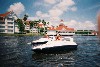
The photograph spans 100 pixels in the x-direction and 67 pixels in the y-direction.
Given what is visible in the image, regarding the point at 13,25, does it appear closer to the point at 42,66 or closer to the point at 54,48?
the point at 54,48

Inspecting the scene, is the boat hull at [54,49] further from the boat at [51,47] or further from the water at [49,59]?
the water at [49,59]

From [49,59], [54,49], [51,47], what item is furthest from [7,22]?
[49,59]

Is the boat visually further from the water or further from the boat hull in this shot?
the water

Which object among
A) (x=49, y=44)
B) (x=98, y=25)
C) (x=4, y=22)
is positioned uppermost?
(x=4, y=22)

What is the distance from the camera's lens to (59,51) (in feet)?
40.5

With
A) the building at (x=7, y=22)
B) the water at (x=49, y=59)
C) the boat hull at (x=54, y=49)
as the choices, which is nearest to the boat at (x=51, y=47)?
the boat hull at (x=54, y=49)

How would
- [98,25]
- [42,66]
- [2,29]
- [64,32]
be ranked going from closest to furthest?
Answer: [98,25] → [42,66] → [2,29] → [64,32]

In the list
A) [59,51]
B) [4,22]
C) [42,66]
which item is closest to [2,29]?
[4,22]

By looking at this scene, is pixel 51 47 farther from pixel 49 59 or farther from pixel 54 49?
pixel 49 59

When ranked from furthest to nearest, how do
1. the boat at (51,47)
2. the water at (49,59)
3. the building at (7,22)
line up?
the building at (7,22), the boat at (51,47), the water at (49,59)

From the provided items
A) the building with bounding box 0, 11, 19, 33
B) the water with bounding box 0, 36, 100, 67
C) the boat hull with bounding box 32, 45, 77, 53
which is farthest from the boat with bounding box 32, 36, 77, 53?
the building with bounding box 0, 11, 19, 33

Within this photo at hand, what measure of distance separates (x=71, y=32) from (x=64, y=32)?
4.26 m

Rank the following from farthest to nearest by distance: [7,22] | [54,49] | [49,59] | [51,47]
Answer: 1. [7,22]
2. [54,49]
3. [51,47]
4. [49,59]

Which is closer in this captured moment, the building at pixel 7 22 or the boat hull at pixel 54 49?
the boat hull at pixel 54 49
